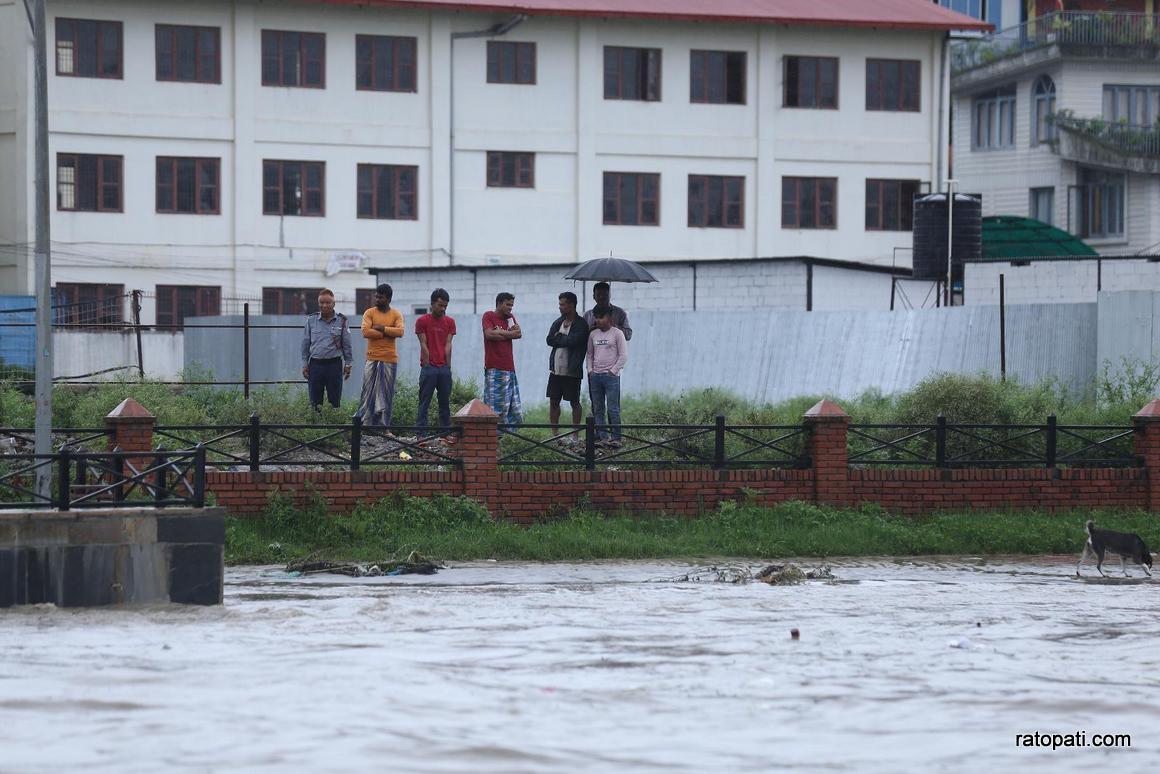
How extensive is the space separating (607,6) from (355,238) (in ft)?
26.8

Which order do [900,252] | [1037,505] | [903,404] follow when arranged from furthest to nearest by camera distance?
[900,252]
[903,404]
[1037,505]

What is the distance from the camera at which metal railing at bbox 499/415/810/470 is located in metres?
17.8

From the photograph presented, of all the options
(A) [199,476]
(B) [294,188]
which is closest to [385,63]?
(B) [294,188]

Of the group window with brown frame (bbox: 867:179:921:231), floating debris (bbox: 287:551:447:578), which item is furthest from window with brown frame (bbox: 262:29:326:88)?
floating debris (bbox: 287:551:447:578)

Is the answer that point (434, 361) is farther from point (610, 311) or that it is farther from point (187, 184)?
point (187, 184)

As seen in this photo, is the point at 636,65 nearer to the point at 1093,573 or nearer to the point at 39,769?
the point at 1093,573

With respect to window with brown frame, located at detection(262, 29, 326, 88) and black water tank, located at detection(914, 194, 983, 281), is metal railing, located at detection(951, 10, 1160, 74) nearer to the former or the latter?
black water tank, located at detection(914, 194, 983, 281)

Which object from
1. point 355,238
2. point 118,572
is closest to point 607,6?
point 355,238

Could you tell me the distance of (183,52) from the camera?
125 ft

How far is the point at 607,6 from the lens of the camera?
3928 cm

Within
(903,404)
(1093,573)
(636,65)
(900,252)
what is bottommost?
(1093,573)

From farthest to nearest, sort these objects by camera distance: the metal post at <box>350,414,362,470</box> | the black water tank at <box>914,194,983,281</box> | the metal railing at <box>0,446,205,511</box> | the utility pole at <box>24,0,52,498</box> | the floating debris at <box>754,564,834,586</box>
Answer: the black water tank at <box>914,194,983,281</box> < the metal post at <box>350,414,362,470</box> < the floating debris at <box>754,564,834,586</box> < the utility pole at <box>24,0,52,498</box> < the metal railing at <box>0,446,205,511</box>

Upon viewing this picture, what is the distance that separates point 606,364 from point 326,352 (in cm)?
330

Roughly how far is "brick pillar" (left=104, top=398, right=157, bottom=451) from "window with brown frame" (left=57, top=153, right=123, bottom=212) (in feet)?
73.8
